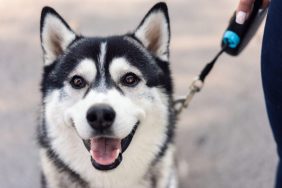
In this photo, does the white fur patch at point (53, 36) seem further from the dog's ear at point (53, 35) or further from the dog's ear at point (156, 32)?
the dog's ear at point (156, 32)

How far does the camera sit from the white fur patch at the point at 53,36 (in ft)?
7.66

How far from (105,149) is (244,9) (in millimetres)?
1024

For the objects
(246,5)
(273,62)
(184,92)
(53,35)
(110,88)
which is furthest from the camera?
(184,92)

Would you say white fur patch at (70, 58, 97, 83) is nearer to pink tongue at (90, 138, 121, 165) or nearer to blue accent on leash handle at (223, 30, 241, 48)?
pink tongue at (90, 138, 121, 165)

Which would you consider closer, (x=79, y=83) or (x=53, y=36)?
(x=79, y=83)

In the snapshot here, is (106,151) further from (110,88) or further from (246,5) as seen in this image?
(246,5)

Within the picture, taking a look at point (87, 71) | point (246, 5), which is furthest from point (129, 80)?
point (246, 5)

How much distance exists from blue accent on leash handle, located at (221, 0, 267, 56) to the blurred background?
75cm

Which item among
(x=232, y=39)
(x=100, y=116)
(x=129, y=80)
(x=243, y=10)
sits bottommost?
(x=100, y=116)

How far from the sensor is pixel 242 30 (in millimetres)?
2648

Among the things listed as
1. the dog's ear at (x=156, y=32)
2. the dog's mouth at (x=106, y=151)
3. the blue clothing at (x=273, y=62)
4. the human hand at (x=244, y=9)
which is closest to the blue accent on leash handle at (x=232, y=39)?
the human hand at (x=244, y=9)

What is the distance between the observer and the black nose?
6.48 feet

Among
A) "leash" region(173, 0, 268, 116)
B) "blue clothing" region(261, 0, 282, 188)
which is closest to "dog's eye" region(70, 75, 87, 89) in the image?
"leash" region(173, 0, 268, 116)

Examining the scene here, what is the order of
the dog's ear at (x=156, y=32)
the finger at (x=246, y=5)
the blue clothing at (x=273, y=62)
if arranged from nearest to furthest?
the blue clothing at (x=273, y=62)
the dog's ear at (x=156, y=32)
the finger at (x=246, y=5)
